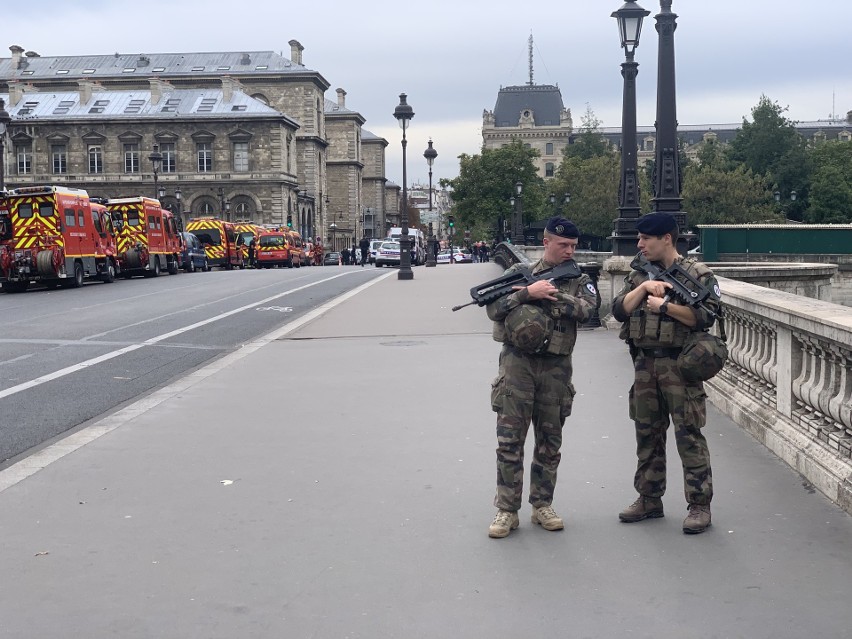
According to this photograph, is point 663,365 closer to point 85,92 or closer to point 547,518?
point 547,518

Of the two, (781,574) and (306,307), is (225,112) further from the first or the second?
(781,574)

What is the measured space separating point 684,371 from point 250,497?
2628 millimetres

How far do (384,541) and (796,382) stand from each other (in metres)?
3.17

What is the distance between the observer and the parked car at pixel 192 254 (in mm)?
48625

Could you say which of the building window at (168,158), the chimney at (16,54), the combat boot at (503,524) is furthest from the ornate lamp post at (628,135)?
the chimney at (16,54)

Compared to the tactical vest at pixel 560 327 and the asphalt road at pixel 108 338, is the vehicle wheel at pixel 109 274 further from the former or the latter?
the tactical vest at pixel 560 327

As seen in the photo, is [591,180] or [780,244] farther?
[591,180]

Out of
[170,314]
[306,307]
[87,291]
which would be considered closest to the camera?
[170,314]

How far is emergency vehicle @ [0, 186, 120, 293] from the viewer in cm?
3128

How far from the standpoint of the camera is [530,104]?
600ft

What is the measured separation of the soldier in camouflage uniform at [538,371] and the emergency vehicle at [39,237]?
1111 inches

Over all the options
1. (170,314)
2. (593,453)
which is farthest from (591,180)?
(593,453)

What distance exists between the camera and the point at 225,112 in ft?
298

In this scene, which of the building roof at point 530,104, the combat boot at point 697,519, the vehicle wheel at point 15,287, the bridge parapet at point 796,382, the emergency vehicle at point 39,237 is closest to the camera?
the combat boot at point 697,519
